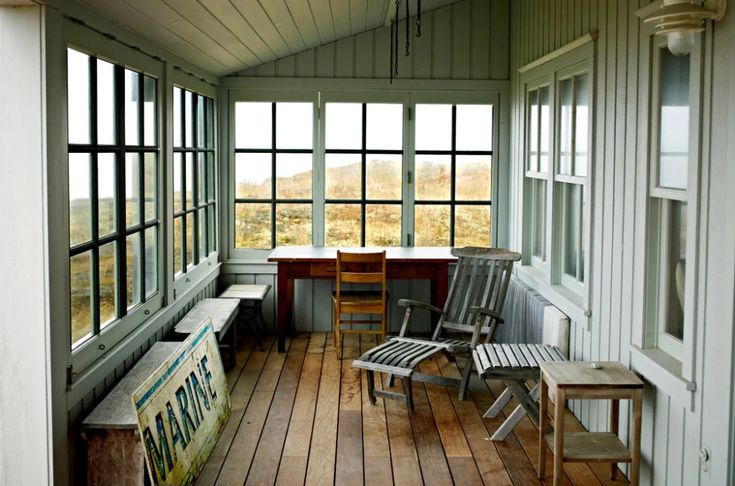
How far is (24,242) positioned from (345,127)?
511cm

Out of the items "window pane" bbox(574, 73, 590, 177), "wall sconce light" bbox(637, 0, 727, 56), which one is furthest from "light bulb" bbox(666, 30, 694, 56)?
"window pane" bbox(574, 73, 590, 177)

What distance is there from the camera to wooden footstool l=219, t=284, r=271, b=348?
309 inches

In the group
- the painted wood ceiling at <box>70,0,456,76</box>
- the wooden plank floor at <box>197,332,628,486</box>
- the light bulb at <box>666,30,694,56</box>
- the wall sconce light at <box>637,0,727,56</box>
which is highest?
the painted wood ceiling at <box>70,0,456,76</box>

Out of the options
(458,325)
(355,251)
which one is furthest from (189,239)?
(458,325)

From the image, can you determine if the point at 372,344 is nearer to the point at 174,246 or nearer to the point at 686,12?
the point at 174,246

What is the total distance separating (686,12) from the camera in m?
3.39

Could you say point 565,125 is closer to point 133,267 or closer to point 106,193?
point 133,267

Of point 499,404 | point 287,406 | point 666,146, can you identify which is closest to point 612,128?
point 666,146

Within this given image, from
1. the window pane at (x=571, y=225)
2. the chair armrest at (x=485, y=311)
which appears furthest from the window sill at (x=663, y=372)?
the chair armrest at (x=485, y=311)

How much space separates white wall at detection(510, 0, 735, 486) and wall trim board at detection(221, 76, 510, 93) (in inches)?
61.7

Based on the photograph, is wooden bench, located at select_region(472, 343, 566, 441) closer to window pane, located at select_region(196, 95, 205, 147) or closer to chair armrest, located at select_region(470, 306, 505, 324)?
chair armrest, located at select_region(470, 306, 505, 324)

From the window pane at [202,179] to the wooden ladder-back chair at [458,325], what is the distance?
216cm

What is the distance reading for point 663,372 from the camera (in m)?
4.03

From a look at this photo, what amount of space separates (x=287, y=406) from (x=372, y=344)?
6.84 ft
